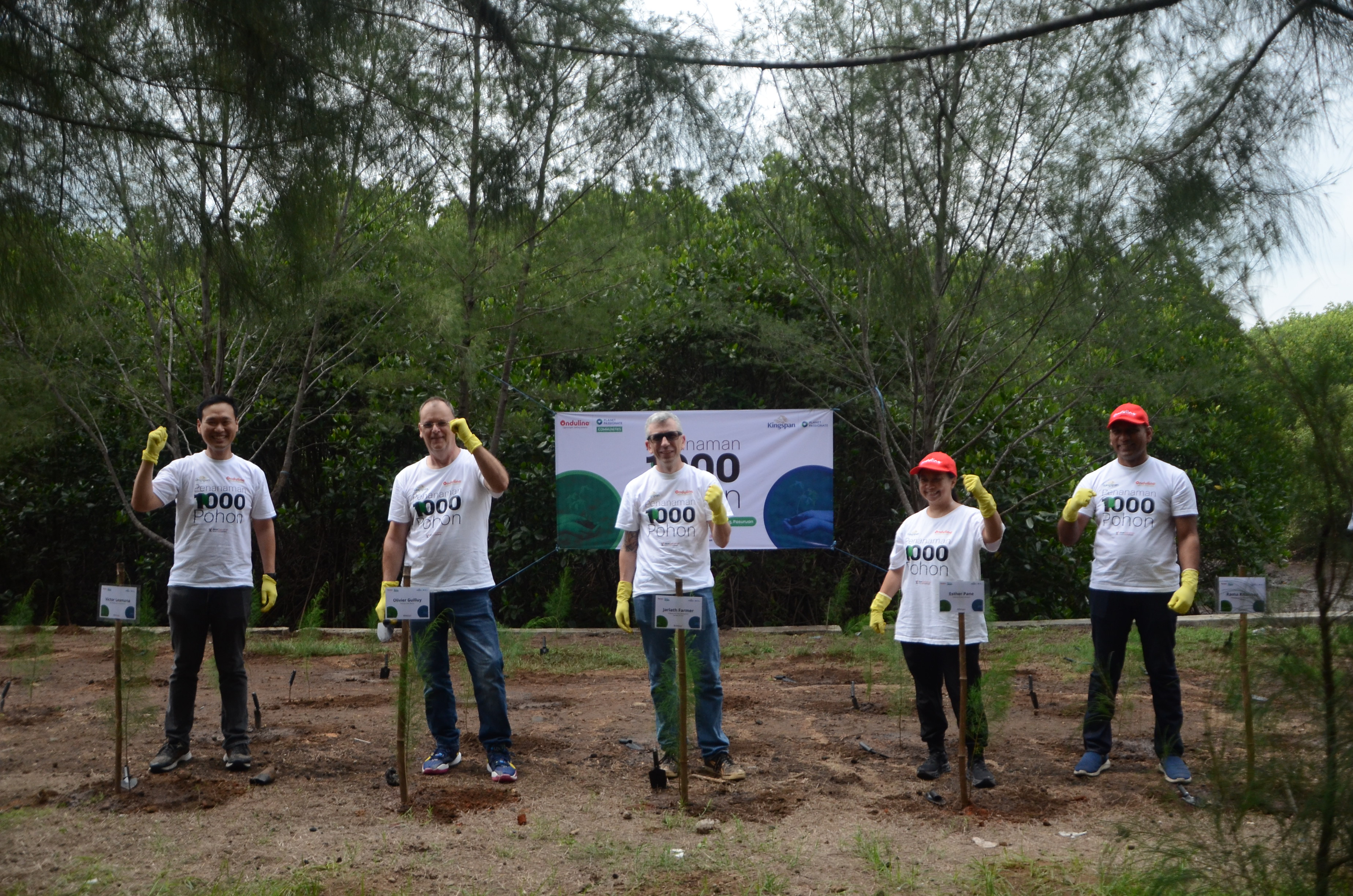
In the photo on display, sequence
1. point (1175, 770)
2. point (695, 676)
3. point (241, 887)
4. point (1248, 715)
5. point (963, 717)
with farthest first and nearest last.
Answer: point (695, 676), point (1175, 770), point (963, 717), point (241, 887), point (1248, 715)

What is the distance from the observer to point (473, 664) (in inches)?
175

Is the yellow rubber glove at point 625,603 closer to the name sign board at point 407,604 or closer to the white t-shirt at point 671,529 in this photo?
the white t-shirt at point 671,529

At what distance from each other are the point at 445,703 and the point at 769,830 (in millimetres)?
1495

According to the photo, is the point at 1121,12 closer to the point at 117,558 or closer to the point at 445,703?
the point at 445,703

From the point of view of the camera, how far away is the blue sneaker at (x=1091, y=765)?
4.42 metres

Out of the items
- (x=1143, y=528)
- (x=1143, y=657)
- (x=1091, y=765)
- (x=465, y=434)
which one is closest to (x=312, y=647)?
(x=465, y=434)

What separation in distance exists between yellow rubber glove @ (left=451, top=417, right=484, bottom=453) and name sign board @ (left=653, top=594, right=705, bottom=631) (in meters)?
0.98

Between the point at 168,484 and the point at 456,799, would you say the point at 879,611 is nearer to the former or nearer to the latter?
the point at 456,799

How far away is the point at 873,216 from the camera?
4.66 meters

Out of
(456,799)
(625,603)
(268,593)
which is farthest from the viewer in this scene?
(268,593)

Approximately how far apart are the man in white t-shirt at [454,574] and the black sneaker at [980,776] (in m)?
1.81

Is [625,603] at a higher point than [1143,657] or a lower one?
higher

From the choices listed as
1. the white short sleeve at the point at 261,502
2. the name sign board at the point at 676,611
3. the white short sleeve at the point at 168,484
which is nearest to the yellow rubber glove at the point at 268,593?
the white short sleeve at the point at 261,502

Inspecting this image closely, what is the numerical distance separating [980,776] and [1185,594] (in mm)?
1061
